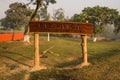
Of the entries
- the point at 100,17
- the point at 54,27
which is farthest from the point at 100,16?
the point at 54,27

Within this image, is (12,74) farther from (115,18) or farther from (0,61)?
(115,18)

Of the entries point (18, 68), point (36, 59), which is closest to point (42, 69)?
point (36, 59)

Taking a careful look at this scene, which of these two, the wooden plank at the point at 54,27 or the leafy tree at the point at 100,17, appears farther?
the leafy tree at the point at 100,17

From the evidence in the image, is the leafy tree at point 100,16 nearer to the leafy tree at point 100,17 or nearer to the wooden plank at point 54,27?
the leafy tree at point 100,17

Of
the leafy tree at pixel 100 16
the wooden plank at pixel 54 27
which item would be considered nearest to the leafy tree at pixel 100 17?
the leafy tree at pixel 100 16

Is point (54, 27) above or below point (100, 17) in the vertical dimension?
below

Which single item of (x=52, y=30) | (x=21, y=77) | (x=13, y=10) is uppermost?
(x=13, y=10)

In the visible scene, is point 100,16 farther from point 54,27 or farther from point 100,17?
point 54,27

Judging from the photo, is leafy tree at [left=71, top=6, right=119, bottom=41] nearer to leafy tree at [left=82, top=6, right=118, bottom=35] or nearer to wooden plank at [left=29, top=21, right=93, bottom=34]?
leafy tree at [left=82, top=6, right=118, bottom=35]

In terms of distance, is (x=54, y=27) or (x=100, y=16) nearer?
(x=54, y=27)

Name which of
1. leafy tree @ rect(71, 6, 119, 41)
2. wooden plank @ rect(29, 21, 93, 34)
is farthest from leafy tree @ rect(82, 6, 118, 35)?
wooden plank @ rect(29, 21, 93, 34)

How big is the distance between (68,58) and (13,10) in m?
66.8

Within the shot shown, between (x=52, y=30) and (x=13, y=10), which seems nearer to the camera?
(x=52, y=30)

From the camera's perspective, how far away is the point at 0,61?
57.8 feet
